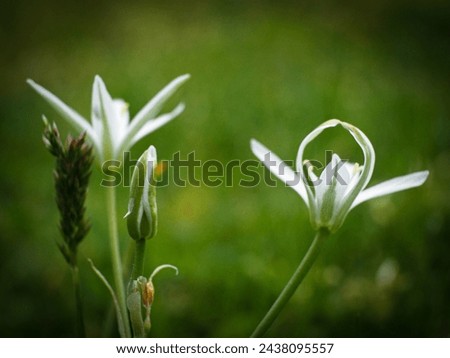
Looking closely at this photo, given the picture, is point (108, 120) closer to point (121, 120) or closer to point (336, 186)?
point (121, 120)

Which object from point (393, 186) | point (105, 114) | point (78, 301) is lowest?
point (78, 301)

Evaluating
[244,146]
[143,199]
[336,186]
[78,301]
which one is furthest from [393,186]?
[244,146]

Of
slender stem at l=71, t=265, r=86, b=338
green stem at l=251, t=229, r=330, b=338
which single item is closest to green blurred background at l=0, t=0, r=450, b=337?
slender stem at l=71, t=265, r=86, b=338

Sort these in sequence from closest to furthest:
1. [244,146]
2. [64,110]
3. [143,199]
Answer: [143,199], [64,110], [244,146]

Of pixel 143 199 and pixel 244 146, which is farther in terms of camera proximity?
pixel 244 146

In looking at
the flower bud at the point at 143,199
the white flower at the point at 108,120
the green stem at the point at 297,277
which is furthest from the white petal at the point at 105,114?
the green stem at the point at 297,277

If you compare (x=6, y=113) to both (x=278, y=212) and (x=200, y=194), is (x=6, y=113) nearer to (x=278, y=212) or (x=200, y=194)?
(x=200, y=194)
